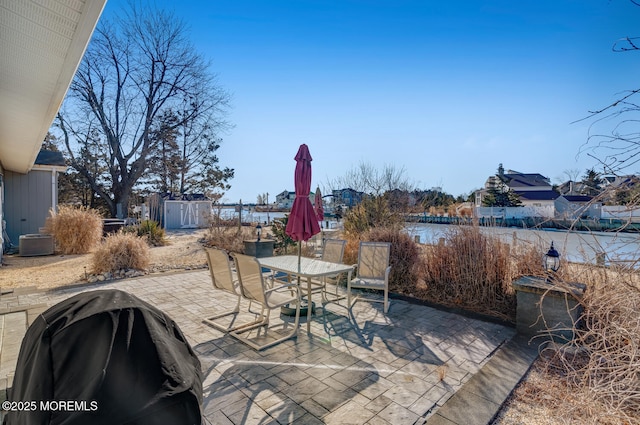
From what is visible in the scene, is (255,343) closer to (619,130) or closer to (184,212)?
(619,130)

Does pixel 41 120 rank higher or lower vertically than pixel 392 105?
lower

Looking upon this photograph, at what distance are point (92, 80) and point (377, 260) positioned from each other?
808 inches

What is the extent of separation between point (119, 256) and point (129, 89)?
16.6 meters

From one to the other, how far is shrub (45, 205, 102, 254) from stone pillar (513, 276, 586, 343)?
440 inches

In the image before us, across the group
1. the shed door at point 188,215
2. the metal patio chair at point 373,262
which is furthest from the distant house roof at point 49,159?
the metal patio chair at point 373,262

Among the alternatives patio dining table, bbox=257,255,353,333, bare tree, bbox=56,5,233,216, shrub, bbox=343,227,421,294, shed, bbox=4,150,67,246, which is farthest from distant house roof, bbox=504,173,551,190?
shed, bbox=4,150,67,246

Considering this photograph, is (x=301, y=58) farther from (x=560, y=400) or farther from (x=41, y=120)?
(x=560, y=400)

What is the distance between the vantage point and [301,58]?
9039mm

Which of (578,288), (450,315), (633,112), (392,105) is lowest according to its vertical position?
(450,315)

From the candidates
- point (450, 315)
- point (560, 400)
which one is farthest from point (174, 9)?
point (560, 400)

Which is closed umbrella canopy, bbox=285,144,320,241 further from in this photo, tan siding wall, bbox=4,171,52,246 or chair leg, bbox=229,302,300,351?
tan siding wall, bbox=4,171,52,246

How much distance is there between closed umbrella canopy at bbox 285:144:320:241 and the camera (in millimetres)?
4531

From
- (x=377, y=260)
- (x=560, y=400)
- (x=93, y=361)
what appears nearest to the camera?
(x=93, y=361)

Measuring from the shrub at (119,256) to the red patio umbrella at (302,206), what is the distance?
4.73m
